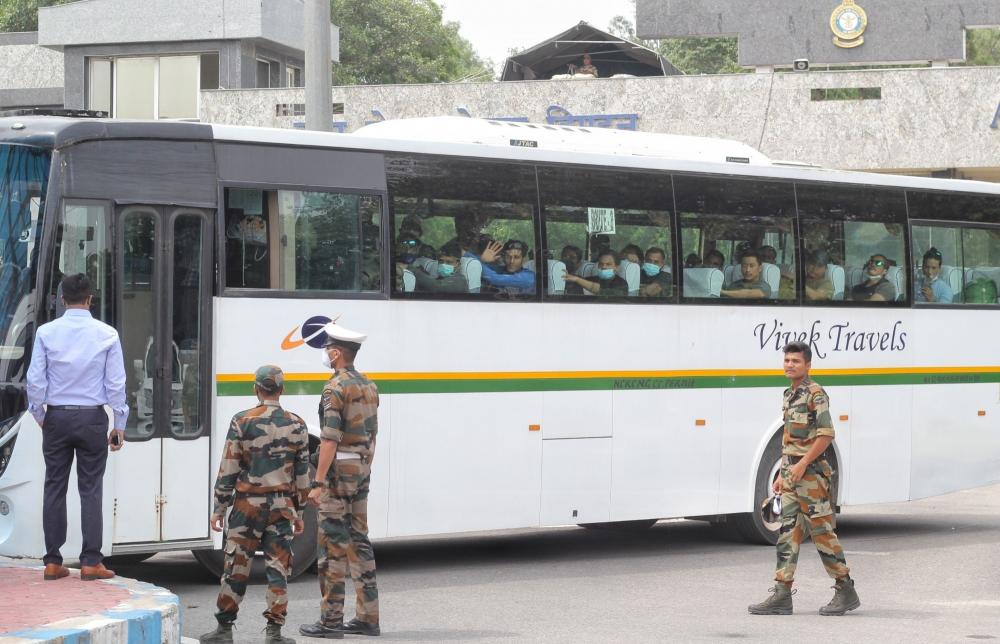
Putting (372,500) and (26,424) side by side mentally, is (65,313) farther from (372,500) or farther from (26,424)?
(372,500)

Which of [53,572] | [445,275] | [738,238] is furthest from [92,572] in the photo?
[738,238]

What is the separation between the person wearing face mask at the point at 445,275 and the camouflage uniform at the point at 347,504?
3031 millimetres

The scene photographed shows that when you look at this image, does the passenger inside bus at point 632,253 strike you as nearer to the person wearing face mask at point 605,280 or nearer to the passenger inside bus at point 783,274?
the person wearing face mask at point 605,280

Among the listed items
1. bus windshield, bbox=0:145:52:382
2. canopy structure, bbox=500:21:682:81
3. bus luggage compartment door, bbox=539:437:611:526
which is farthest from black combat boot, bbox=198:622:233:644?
canopy structure, bbox=500:21:682:81

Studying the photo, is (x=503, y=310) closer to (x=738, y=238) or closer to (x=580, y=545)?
(x=738, y=238)

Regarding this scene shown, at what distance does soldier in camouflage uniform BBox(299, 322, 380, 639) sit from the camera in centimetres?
933

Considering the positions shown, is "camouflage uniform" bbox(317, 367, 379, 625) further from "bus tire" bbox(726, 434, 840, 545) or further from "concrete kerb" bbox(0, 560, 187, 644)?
"bus tire" bbox(726, 434, 840, 545)

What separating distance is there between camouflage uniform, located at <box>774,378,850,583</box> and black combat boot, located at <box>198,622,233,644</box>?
3.82 meters

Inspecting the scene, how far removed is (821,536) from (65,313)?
5.24 metres

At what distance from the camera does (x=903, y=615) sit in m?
10.8

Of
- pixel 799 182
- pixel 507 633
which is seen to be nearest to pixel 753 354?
pixel 799 182

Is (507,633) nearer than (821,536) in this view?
Yes

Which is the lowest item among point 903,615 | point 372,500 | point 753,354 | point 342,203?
point 903,615

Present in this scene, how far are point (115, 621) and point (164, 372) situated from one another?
11.4 ft
